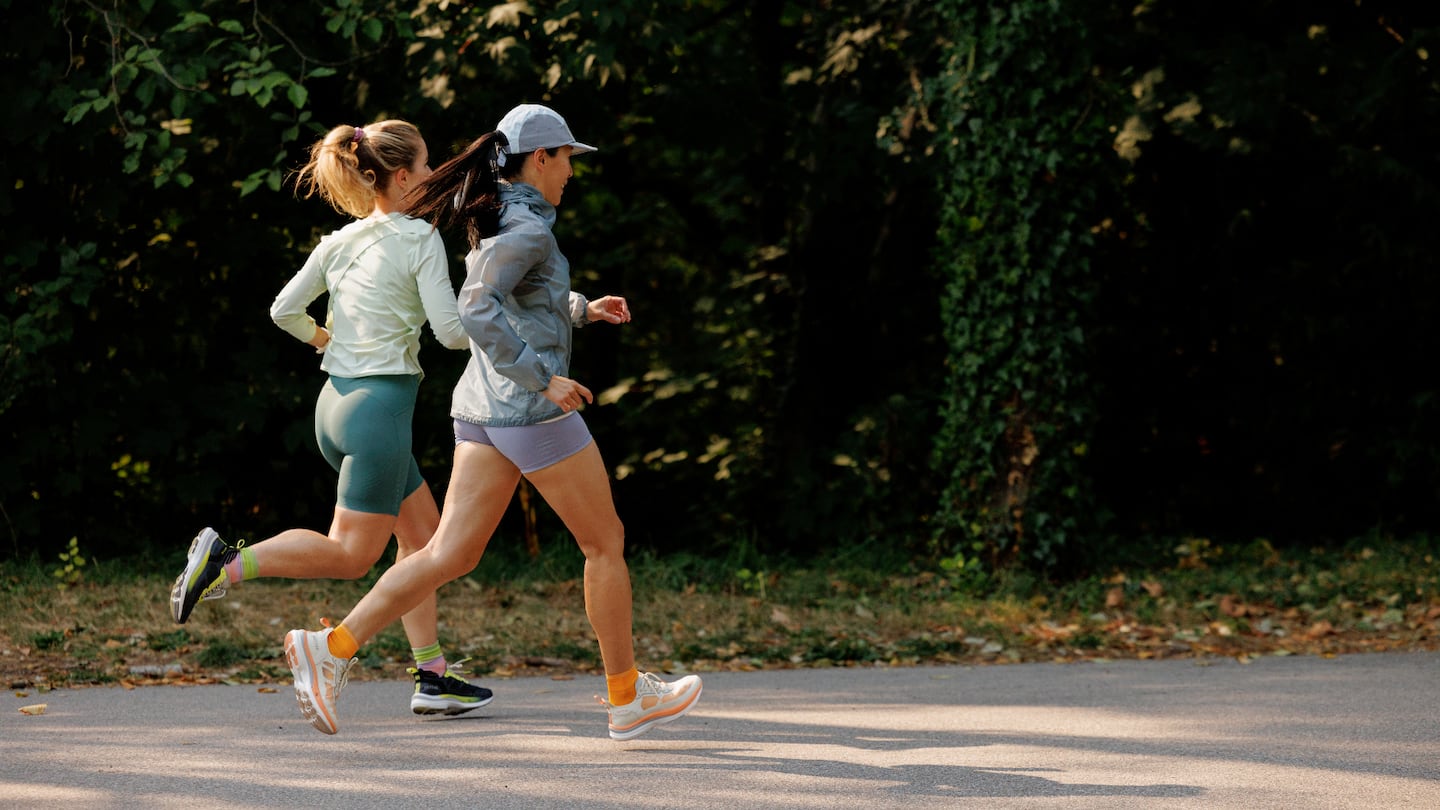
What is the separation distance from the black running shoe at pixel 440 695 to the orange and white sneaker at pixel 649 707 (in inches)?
30.3

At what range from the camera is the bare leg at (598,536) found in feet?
14.7

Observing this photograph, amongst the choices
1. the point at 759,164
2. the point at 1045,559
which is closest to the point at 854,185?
the point at 759,164

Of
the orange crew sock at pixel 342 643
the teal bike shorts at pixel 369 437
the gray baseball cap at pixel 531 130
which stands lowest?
the orange crew sock at pixel 342 643

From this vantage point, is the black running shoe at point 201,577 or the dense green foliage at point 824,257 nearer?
the black running shoe at point 201,577

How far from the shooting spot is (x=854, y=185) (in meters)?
11.5

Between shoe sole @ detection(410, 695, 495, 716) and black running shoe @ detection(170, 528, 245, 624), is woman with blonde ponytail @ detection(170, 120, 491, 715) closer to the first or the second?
black running shoe @ detection(170, 528, 245, 624)

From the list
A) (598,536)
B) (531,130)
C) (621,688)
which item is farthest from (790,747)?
(531,130)

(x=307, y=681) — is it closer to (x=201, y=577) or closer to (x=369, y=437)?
(x=201, y=577)

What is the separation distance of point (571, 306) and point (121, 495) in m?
7.16

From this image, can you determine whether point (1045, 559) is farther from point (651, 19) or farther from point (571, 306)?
point (571, 306)

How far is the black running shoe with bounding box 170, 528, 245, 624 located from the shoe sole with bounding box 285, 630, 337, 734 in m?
0.38

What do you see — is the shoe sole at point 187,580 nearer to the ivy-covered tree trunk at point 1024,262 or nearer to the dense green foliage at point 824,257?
the dense green foliage at point 824,257

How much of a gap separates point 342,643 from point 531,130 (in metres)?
1.66

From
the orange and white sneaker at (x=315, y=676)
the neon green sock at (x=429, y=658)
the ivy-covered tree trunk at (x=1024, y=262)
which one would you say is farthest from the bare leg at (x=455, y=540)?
the ivy-covered tree trunk at (x=1024, y=262)
